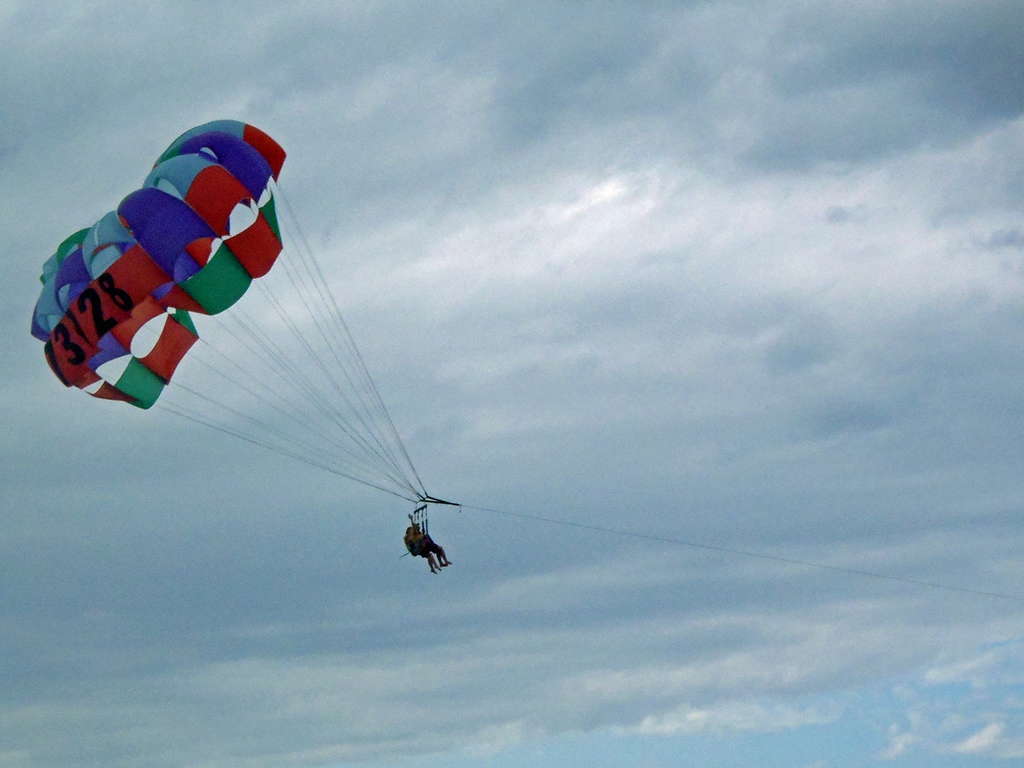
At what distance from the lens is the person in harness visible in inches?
1506

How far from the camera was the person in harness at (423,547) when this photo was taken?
3825cm

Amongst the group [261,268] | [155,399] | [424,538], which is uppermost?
[261,268]

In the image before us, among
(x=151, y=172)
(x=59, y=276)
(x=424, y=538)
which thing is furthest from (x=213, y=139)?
(x=424, y=538)

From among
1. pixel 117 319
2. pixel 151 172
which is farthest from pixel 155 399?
pixel 151 172

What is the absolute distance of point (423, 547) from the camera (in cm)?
3825

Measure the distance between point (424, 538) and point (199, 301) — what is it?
22.8 feet

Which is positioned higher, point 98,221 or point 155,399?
point 98,221

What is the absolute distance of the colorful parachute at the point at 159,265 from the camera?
3716 centimetres

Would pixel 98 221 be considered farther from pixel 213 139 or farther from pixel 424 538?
pixel 424 538

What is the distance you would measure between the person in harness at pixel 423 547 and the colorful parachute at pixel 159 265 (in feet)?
20.5

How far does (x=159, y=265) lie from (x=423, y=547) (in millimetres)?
8138

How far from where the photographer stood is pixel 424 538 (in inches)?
1506

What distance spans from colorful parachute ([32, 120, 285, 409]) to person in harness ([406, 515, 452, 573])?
20.5 feet

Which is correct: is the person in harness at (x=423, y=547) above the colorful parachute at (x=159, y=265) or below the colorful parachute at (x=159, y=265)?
below
